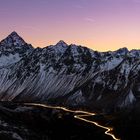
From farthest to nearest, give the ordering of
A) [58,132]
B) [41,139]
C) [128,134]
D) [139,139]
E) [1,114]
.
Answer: [128,134]
[139,139]
[58,132]
[1,114]
[41,139]

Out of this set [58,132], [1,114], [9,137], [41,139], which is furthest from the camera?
[58,132]

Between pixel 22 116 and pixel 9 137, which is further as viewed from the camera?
pixel 22 116

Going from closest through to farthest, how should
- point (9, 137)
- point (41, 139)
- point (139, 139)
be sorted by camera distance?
point (9, 137) < point (41, 139) < point (139, 139)

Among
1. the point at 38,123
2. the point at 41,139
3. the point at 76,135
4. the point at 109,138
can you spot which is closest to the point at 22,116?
the point at 38,123

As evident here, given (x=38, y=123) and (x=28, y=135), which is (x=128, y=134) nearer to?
(x=38, y=123)

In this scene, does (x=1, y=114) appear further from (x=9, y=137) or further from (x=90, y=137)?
(x=90, y=137)

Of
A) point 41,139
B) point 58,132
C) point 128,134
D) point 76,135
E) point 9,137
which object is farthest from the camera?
point 128,134

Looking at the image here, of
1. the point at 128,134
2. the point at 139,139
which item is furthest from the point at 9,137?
the point at 128,134

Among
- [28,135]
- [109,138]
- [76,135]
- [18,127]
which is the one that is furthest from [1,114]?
[109,138]

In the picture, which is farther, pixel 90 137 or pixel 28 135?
pixel 90 137
